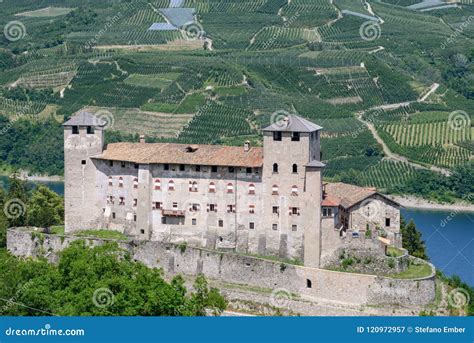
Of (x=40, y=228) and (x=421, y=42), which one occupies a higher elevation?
(x=421, y=42)

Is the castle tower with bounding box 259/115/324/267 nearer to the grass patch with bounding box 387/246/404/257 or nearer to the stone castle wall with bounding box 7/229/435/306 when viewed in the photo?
the stone castle wall with bounding box 7/229/435/306

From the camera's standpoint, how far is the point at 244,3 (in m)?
150

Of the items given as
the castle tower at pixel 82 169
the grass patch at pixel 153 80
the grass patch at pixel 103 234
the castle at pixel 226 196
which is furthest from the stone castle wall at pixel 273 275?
the grass patch at pixel 153 80

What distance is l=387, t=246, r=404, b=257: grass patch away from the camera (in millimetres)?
54594

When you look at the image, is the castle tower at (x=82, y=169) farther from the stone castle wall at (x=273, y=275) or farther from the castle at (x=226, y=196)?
the stone castle wall at (x=273, y=275)

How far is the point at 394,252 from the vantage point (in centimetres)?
5516

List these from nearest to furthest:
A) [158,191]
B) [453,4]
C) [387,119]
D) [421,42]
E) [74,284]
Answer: [74,284]
[158,191]
[387,119]
[421,42]
[453,4]

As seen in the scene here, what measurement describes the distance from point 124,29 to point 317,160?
9012 cm

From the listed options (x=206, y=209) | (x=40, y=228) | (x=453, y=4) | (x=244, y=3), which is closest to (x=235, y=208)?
(x=206, y=209)

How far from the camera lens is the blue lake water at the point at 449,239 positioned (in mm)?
68275

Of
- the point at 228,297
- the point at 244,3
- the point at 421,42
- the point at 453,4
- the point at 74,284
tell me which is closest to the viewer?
the point at 74,284

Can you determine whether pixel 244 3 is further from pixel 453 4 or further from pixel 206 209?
pixel 206 209

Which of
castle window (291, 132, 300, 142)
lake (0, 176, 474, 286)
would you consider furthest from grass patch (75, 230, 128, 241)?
lake (0, 176, 474, 286)

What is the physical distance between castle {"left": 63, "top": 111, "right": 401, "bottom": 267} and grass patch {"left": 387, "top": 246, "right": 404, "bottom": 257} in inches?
17.7
